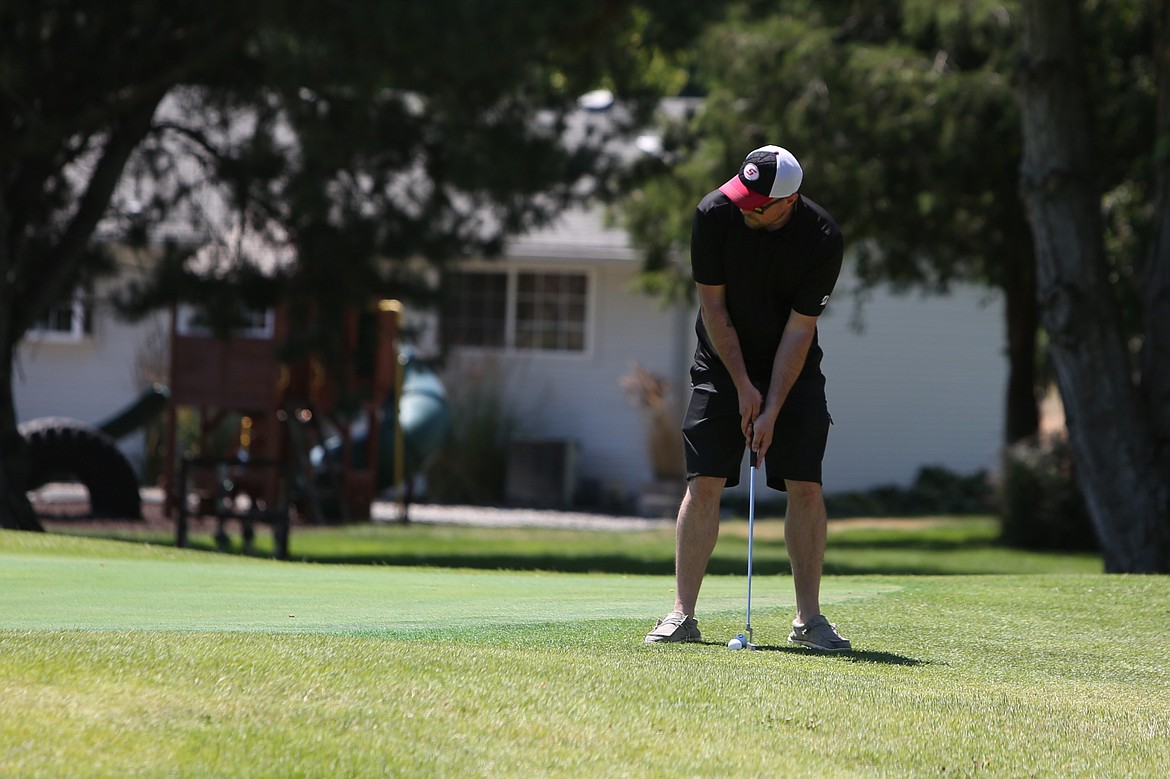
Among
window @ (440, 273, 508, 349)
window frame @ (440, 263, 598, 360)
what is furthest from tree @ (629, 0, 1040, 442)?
window @ (440, 273, 508, 349)

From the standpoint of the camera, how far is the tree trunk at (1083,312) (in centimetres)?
1206

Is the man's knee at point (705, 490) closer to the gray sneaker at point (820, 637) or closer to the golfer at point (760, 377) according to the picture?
the golfer at point (760, 377)

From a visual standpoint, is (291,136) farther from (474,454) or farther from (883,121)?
(474,454)

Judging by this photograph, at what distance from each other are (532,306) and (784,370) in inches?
747

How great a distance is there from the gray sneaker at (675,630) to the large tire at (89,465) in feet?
A: 44.1

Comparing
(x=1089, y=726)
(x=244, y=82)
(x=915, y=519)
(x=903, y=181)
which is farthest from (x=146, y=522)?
(x=1089, y=726)

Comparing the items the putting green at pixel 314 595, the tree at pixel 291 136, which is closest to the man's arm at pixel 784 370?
the putting green at pixel 314 595

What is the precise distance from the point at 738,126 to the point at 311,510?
266 inches

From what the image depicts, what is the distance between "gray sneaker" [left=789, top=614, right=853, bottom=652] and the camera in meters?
5.68

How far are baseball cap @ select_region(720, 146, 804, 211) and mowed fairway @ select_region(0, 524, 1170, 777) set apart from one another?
1.64 m

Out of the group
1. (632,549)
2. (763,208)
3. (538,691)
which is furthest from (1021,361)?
(538,691)

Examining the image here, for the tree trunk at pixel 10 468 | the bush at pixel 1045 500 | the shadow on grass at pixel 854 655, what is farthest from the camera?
the bush at pixel 1045 500

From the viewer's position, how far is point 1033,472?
1711 centimetres

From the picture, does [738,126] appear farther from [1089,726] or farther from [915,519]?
[1089,726]
